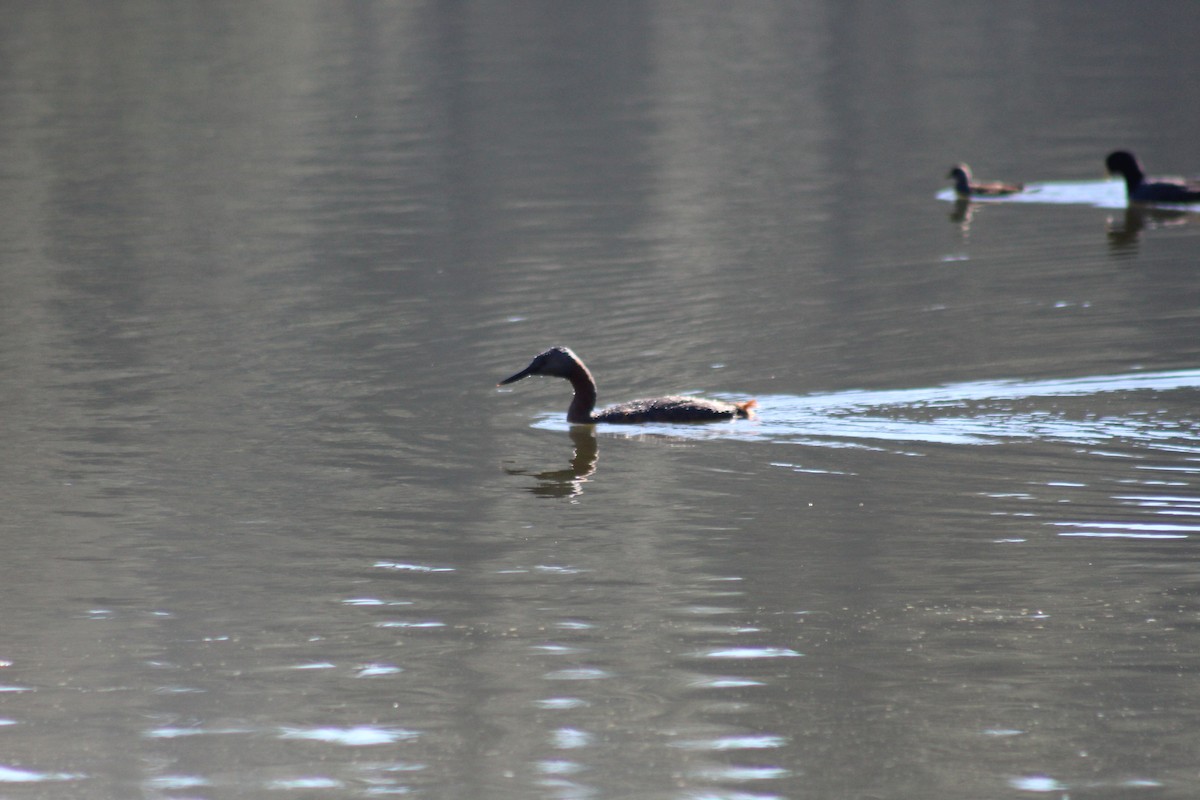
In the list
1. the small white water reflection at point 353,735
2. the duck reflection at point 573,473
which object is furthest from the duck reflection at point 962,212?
the small white water reflection at point 353,735

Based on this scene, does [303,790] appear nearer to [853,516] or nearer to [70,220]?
[853,516]

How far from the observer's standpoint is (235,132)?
129 ft

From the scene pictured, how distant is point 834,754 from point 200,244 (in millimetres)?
18497

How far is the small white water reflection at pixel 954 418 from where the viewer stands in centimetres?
1363

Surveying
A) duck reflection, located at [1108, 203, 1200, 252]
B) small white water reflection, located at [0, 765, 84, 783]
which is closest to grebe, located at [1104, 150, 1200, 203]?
duck reflection, located at [1108, 203, 1200, 252]

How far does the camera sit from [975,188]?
28297 mm

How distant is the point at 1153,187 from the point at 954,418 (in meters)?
14.8

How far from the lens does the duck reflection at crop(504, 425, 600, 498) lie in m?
12.8

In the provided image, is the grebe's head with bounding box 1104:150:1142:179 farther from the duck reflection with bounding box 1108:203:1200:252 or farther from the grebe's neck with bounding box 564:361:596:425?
the grebe's neck with bounding box 564:361:596:425

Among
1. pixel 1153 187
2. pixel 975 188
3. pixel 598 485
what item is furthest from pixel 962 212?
pixel 598 485

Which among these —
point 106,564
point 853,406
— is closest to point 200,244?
point 853,406

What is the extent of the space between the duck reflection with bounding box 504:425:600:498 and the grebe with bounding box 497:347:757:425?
278 millimetres

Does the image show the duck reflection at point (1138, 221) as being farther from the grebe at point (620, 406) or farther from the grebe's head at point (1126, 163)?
the grebe at point (620, 406)

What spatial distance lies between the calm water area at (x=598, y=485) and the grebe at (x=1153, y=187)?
22.1 inches
